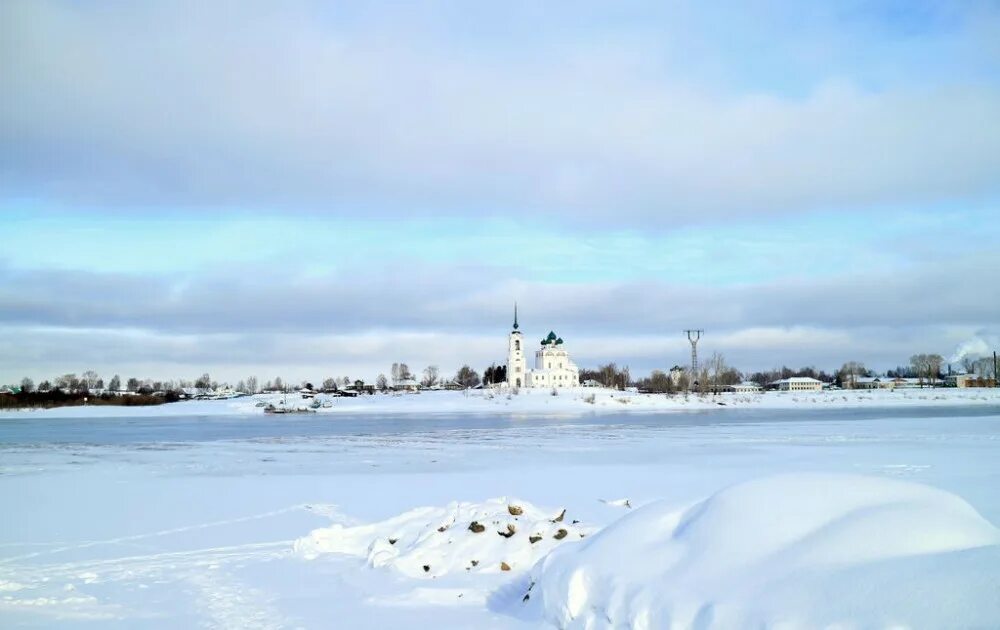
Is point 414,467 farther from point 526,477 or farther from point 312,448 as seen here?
point 312,448

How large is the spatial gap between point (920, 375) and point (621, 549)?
17660 cm

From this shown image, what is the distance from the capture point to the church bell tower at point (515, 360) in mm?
140375

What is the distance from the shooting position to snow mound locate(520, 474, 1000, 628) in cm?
438

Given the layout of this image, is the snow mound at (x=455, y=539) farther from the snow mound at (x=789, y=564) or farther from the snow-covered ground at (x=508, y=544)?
the snow mound at (x=789, y=564)

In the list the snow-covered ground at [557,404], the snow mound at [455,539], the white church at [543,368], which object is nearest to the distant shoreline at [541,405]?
the snow-covered ground at [557,404]

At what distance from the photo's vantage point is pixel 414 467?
19.8 metres

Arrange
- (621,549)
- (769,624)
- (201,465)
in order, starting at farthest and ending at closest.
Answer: (201,465), (621,549), (769,624)

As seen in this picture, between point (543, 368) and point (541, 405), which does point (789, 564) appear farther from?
point (543, 368)

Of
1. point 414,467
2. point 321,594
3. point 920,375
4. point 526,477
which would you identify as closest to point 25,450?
point 414,467

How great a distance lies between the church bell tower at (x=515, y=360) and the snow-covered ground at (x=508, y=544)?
119m

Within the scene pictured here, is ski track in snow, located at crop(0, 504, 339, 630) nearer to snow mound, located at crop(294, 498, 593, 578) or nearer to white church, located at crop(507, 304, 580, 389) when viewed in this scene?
snow mound, located at crop(294, 498, 593, 578)

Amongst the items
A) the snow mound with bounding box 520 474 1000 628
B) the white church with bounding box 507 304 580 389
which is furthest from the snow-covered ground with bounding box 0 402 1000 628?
the white church with bounding box 507 304 580 389

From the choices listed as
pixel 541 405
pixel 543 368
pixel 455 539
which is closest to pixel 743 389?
pixel 543 368

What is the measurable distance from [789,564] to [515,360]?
137 meters
